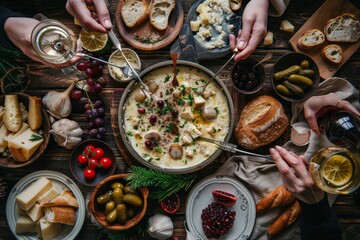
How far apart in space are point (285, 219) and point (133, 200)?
3.70 feet

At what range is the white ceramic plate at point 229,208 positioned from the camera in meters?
3.08

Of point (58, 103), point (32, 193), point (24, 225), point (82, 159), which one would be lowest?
point (24, 225)

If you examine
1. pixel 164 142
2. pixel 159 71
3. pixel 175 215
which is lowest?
pixel 175 215

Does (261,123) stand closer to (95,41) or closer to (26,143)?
(95,41)

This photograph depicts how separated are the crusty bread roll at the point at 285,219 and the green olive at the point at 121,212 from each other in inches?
A: 42.5

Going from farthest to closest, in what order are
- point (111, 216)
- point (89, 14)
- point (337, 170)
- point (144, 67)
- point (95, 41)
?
point (144, 67) < point (95, 41) < point (111, 216) < point (89, 14) < point (337, 170)

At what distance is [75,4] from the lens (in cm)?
277

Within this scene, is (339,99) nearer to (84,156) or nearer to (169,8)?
(169,8)

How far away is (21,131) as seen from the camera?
311 cm

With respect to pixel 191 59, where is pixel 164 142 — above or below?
below

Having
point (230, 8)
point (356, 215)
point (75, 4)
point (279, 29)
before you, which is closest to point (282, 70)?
point (279, 29)

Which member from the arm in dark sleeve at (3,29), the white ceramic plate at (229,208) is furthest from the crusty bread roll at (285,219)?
the arm in dark sleeve at (3,29)

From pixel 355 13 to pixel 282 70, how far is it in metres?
0.78

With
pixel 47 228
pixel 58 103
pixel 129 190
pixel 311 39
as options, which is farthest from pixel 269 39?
pixel 47 228
